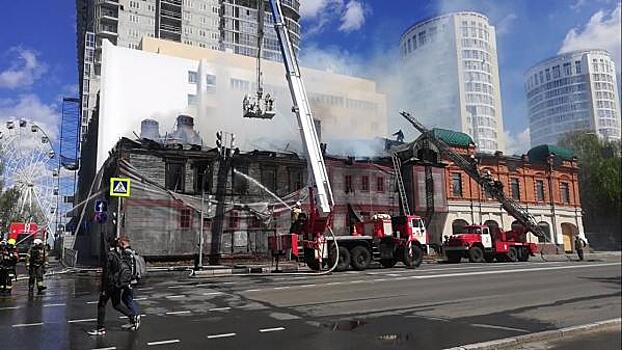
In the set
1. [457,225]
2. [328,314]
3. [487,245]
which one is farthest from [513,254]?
[328,314]

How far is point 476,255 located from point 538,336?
1975 centimetres

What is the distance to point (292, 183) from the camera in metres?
25.6

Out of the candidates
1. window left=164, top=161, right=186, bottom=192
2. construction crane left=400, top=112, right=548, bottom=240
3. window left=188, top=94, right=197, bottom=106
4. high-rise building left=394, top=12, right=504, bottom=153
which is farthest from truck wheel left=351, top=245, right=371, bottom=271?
high-rise building left=394, top=12, right=504, bottom=153

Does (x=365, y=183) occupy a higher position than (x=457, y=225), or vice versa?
(x=365, y=183)

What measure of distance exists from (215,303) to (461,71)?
6.73 meters

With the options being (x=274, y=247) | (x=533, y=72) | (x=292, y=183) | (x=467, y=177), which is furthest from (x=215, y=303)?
(x=292, y=183)

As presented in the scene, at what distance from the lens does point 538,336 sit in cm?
631

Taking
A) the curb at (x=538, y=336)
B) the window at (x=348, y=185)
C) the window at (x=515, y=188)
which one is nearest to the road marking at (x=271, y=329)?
the curb at (x=538, y=336)

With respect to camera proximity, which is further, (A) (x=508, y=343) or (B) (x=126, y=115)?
(B) (x=126, y=115)

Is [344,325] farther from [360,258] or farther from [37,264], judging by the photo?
[360,258]

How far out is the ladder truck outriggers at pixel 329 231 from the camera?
18359mm

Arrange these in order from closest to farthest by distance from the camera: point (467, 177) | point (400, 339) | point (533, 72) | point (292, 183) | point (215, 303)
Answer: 1. point (533, 72)
2. point (400, 339)
3. point (215, 303)
4. point (467, 177)
5. point (292, 183)

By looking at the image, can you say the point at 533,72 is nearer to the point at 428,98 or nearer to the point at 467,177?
the point at 428,98

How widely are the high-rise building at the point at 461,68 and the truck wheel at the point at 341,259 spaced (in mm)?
10549
